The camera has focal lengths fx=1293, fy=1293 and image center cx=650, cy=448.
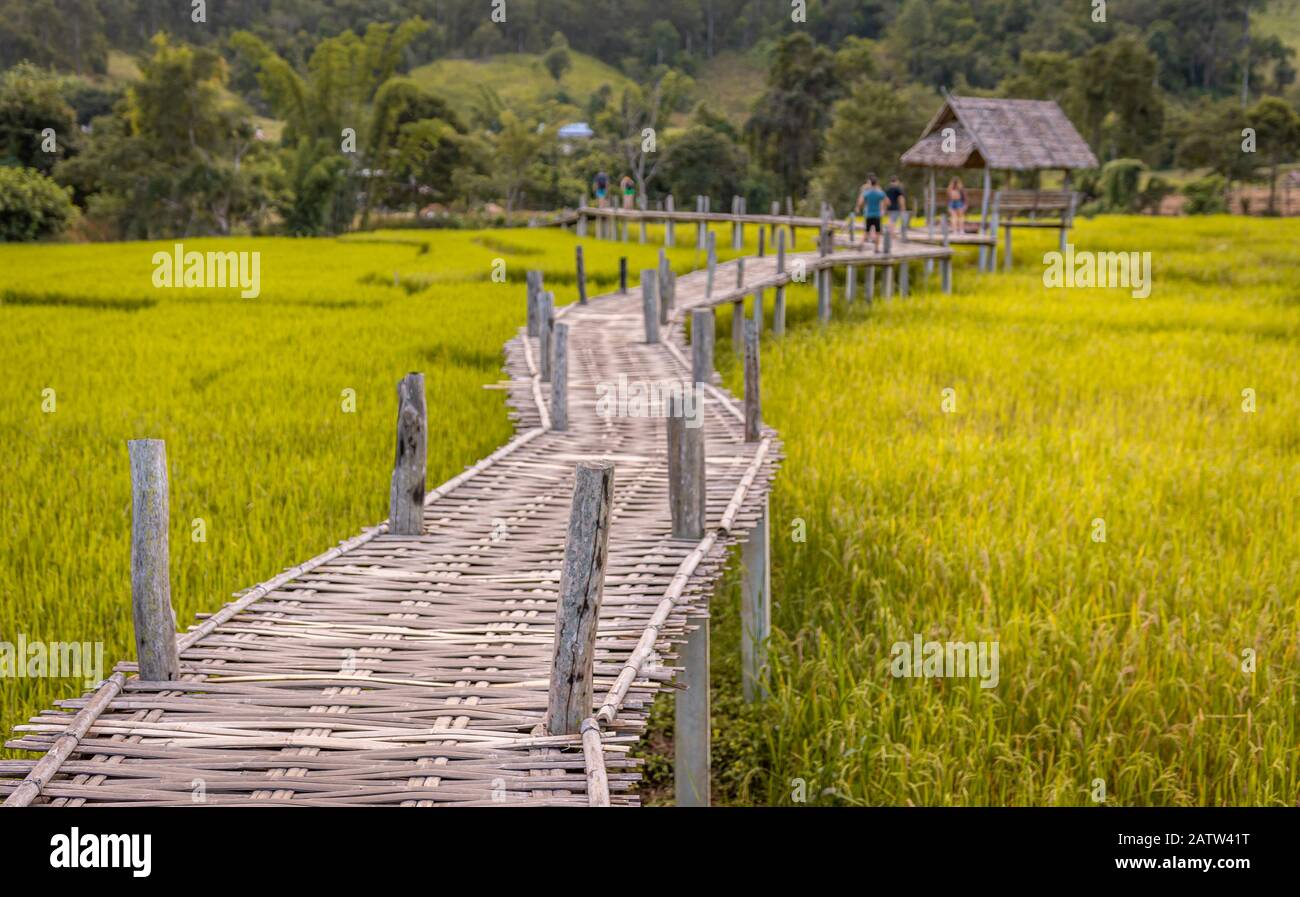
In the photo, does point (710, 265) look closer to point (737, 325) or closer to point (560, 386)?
point (737, 325)

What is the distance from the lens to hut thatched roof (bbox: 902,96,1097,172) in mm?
25344

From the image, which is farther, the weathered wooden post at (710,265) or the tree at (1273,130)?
the tree at (1273,130)

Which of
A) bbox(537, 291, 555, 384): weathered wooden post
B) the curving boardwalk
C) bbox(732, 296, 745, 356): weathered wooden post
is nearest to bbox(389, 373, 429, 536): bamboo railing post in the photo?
the curving boardwalk

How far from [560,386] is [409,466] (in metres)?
2.87

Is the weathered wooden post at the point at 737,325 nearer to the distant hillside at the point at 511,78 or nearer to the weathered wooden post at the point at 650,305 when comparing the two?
→ the weathered wooden post at the point at 650,305

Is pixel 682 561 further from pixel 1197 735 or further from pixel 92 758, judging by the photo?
pixel 92 758

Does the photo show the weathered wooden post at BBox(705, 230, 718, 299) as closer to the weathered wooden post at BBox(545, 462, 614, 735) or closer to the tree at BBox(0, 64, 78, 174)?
the weathered wooden post at BBox(545, 462, 614, 735)

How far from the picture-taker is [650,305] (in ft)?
40.8

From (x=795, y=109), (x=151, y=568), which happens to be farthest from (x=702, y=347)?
(x=795, y=109)

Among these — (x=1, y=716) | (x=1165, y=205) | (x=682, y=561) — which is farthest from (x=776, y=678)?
(x=1165, y=205)

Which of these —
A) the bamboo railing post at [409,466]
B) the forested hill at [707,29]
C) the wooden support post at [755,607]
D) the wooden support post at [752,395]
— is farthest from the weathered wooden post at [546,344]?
the forested hill at [707,29]

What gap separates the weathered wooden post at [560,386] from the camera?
8.29m

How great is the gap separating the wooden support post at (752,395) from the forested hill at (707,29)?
50.0 m
